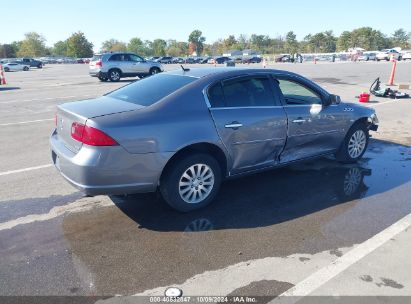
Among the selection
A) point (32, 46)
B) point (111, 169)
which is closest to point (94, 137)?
point (111, 169)

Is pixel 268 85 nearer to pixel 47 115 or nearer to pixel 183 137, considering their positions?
pixel 183 137

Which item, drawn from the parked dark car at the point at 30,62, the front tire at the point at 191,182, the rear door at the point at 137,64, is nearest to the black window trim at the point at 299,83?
the front tire at the point at 191,182

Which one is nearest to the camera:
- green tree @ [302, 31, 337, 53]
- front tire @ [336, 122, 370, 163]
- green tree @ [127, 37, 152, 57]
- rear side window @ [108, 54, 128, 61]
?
front tire @ [336, 122, 370, 163]

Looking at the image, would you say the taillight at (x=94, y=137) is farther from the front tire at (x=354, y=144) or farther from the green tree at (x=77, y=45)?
the green tree at (x=77, y=45)

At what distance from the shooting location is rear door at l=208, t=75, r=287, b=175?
437 cm

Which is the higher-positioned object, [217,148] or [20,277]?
[217,148]

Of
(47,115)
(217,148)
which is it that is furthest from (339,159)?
(47,115)

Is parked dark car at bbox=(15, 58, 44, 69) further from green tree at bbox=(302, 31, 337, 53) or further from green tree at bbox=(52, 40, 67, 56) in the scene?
green tree at bbox=(52, 40, 67, 56)

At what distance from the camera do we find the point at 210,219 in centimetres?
418

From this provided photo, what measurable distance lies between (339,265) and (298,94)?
2.78 meters

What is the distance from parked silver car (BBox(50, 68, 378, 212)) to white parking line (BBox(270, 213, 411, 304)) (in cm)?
158

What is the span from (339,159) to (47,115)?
26.3ft

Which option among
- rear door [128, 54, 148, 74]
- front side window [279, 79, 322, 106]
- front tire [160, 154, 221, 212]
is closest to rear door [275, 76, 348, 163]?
front side window [279, 79, 322, 106]

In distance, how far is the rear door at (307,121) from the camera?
16.5 feet
